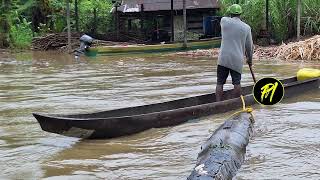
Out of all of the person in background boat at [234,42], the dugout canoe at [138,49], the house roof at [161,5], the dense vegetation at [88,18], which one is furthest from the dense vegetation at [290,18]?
the person in background boat at [234,42]

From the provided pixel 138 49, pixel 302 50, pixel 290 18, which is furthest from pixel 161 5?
pixel 302 50

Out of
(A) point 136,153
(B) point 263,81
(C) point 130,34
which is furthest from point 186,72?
(C) point 130,34

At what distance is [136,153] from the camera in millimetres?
6422

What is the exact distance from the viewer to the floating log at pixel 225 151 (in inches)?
183

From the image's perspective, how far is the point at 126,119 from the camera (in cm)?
695

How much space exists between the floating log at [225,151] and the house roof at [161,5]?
1710 cm

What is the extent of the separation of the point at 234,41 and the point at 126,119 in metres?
2.51

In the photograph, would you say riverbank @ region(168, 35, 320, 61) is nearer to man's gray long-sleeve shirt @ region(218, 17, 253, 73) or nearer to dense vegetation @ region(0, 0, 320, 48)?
dense vegetation @ region(0, 0, 320, 48)

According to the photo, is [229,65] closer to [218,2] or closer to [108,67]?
[108,67]

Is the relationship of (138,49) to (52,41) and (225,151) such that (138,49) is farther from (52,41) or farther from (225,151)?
(225,151)

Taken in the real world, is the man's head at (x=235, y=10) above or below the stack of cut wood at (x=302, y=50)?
above

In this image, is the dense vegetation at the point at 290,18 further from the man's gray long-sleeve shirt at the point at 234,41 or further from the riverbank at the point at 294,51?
the man's gray long-sleeve shirt at the point at 234,41

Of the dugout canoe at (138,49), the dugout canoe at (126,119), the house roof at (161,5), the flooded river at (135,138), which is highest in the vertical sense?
the house roof at (161,5)

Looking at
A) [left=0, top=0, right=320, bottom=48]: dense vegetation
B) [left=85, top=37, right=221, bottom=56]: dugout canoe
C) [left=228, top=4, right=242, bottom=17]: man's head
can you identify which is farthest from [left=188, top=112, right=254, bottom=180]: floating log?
[left=0, top=0, right=320, bottom=48]: dense vegetation
